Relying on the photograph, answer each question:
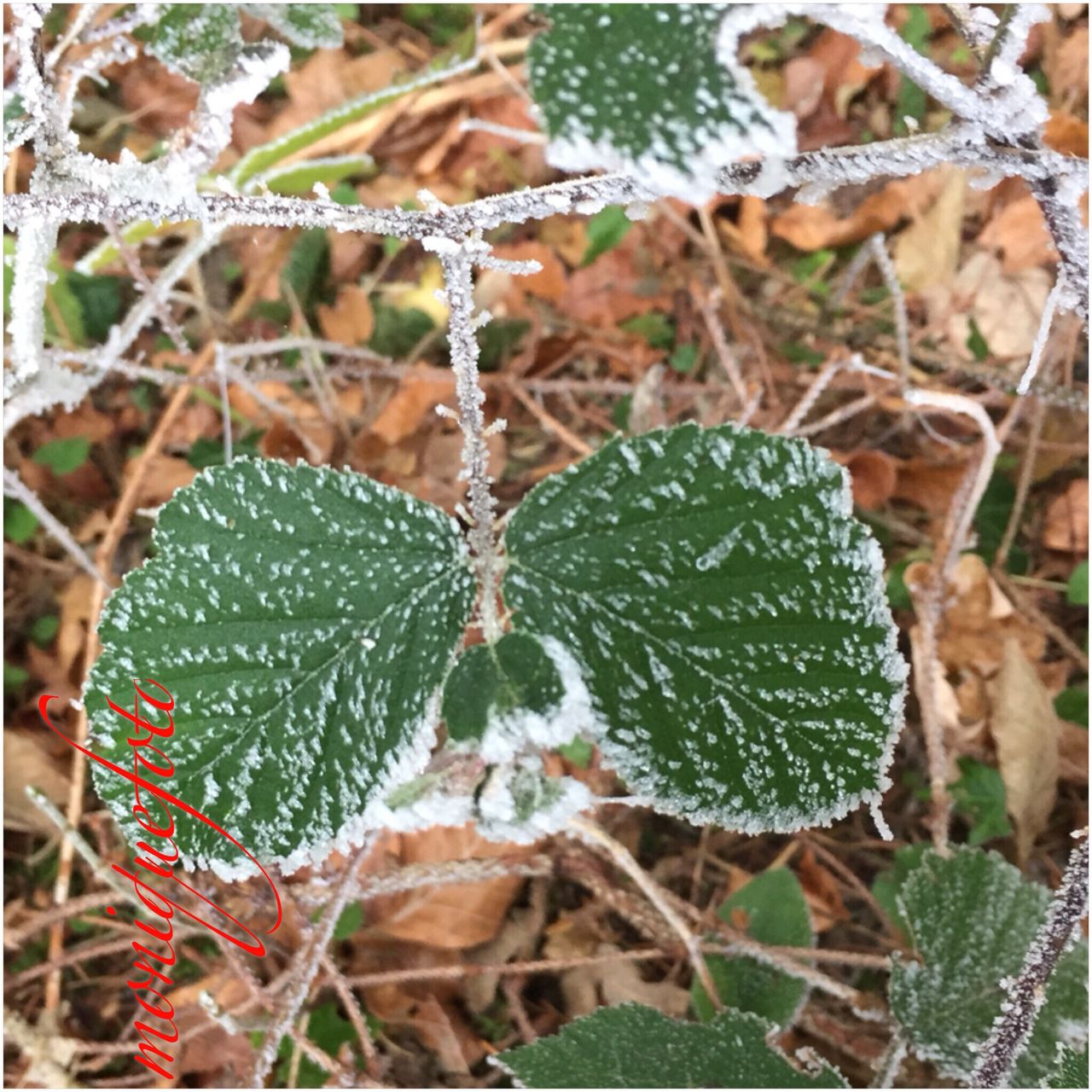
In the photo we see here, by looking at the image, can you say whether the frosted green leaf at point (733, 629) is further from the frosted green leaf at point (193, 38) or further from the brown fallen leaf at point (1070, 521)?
the brown fallen leaf at point (1070, 521)

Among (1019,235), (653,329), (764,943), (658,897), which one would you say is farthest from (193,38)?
(1019,235)

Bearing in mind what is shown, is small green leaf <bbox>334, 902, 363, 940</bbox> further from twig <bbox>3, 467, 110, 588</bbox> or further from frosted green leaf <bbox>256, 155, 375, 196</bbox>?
frosted green leaf <bbox>256, 155, 375, 196</bbox>

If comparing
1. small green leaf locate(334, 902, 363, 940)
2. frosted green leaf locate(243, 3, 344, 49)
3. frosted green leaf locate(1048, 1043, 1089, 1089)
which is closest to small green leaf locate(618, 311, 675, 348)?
frosted green leaf locate(243, 3, 344, 49)

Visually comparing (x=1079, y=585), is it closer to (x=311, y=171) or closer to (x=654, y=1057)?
(x=654, y=1057)

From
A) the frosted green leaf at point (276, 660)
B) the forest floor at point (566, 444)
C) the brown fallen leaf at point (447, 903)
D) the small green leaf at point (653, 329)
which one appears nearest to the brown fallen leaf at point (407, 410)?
the forest floor at point (566, 444)

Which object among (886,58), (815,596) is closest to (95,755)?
(815,596)

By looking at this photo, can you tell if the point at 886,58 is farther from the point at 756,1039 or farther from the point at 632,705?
the point at 756,1039
